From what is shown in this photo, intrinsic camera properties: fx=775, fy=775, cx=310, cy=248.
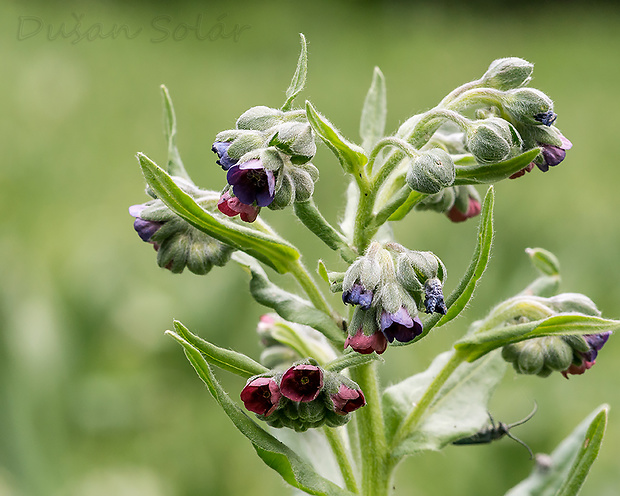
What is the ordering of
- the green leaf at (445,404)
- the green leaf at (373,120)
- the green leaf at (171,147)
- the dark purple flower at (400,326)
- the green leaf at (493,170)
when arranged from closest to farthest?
1. the dark purple flower at (400,326)
2. the green leaf at (493,170)
3. the green leaf at (445,404)
4. the green leaf at (171,147)
5. the green leaf at (373,120)

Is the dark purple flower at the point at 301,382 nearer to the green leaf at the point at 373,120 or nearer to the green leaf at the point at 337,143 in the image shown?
the green leaf at the point at 337,143

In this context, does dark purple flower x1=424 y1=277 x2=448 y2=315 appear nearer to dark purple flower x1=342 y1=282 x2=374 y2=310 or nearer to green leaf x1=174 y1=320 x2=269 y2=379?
dark purple flower x1=342 y1=282 x2=374 y2=310

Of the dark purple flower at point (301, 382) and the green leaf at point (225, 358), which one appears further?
the green leaf at point (225, 358)

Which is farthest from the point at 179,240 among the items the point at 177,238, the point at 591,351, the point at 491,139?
the point at 591,351

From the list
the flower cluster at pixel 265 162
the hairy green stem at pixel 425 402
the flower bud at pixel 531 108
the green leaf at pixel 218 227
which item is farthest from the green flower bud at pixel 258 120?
the hairy green stem at pixel 425 402

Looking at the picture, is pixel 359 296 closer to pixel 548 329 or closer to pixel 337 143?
pixel 337 143

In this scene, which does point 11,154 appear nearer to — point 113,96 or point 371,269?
point 113,96

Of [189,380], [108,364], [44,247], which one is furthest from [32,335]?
[44,247]
